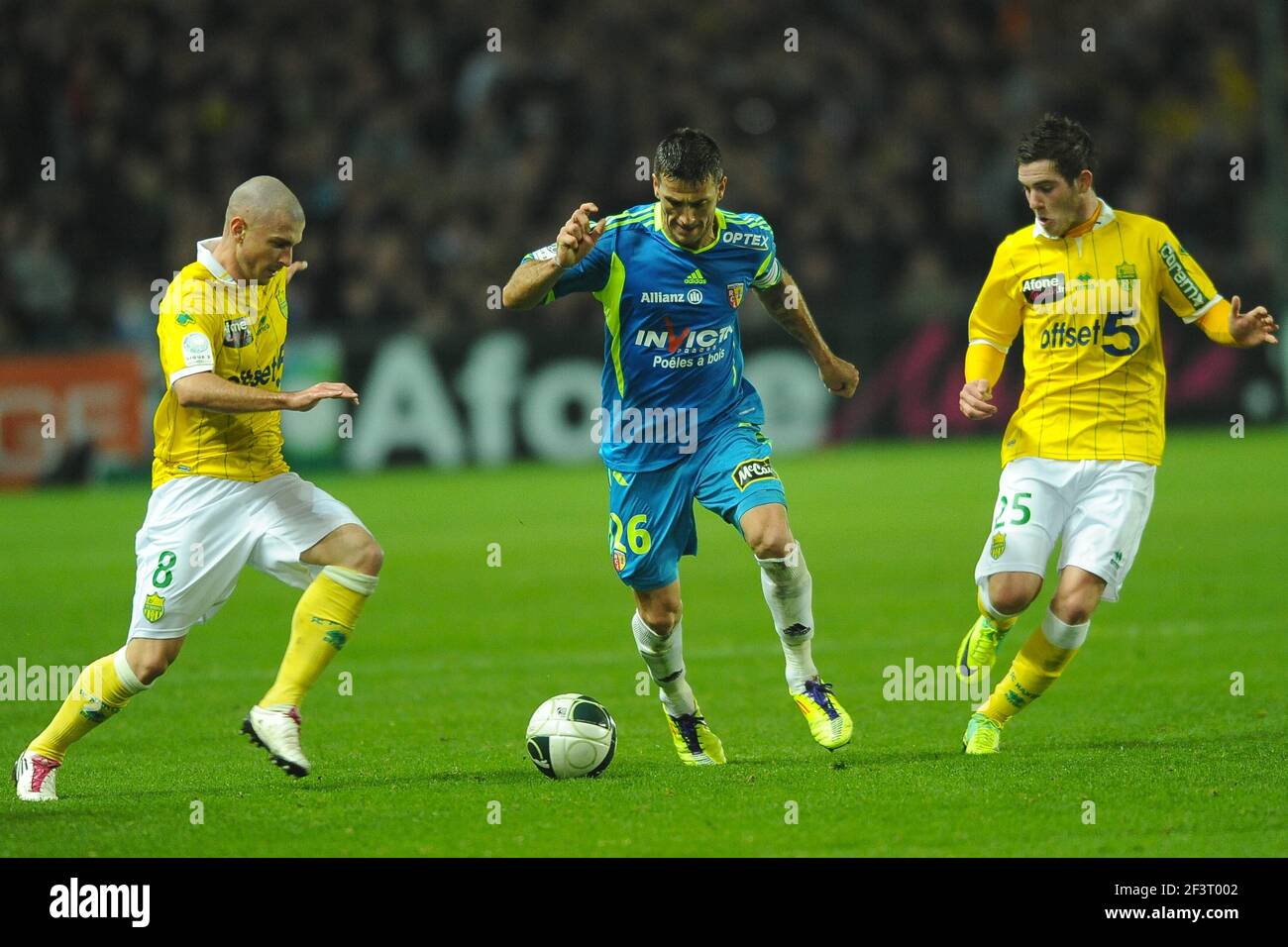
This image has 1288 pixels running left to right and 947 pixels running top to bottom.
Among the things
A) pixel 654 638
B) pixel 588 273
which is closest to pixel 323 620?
pixel 654 638

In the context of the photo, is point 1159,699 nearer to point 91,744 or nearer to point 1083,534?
point 1083,534

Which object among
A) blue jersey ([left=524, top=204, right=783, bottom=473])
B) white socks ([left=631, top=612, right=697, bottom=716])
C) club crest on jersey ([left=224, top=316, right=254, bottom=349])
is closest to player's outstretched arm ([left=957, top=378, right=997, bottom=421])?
blue jersey ([left=524, top=204, right=783, bottom=473])

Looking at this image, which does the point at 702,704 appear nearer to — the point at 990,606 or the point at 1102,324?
the point at 990,606

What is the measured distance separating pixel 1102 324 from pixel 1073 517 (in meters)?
0.78

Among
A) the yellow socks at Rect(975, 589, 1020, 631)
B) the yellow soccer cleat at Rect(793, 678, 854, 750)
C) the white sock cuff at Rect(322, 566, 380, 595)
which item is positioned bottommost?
the yellow soccer cleat at Rect(793, 678, 854, 750)

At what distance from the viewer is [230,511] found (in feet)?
21.8

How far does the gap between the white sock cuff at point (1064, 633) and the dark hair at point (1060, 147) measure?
172 centimetres

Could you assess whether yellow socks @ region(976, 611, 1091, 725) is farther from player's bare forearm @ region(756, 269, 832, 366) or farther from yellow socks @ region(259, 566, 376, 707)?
yellow socks @ region(259, 566, 376, 707)

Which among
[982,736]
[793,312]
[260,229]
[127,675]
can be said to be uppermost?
[260,229]

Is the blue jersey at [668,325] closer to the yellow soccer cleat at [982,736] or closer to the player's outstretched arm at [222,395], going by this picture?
the player's outstretched arm at [222,395]

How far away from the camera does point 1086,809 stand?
573 centimetres

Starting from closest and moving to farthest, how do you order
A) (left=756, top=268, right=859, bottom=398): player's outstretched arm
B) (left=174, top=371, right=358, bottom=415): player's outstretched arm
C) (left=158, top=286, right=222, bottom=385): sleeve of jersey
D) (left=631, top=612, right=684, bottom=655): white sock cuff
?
(left=174, top=371, right=358, bottom=415): player's outstretched arm, (left=158, top=286, right=222, bottom=385): sleeve of jersey, (left=631, top=612, right=684, bottom=655): white sock cuff, (left=756, top=268, right=859, bottom=398): player's outstretched arm

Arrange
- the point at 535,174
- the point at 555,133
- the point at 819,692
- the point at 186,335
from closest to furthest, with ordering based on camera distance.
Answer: the point at 186,335, the point at 819,692, the point at 535,174, the point at 555,133

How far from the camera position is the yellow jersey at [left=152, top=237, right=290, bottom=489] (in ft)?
21.2
